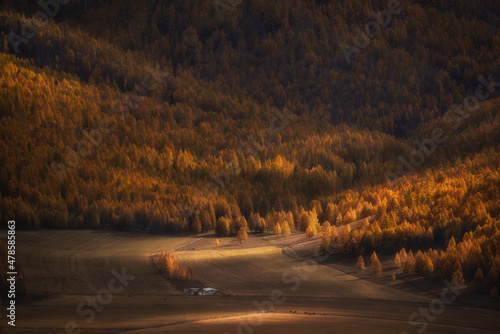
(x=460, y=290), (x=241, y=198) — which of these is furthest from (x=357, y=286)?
(x=241, y=198)

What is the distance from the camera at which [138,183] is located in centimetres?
19625

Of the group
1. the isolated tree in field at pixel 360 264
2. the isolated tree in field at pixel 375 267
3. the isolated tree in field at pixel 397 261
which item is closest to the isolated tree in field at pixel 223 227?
the isolated tree in field at pixel 360 264

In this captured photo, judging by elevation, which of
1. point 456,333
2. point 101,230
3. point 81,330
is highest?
point 101,230

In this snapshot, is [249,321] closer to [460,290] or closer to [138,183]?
[460,290]

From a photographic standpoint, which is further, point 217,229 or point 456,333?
point 217,229

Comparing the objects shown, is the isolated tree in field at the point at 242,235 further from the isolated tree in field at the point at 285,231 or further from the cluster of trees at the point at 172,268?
the cluster of trees at the point at 172,268

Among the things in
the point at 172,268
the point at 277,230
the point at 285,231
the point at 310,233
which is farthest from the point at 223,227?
the point at 172,268

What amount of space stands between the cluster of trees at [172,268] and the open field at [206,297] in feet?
5.95

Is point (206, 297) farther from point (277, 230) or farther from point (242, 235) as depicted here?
point (277, 230)

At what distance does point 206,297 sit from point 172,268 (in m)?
15.8

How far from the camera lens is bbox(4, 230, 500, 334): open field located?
8162 centimetres

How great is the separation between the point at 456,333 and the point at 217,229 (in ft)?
289

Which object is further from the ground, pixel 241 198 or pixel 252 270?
pixel 241 198

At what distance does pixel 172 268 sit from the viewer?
115312mm
